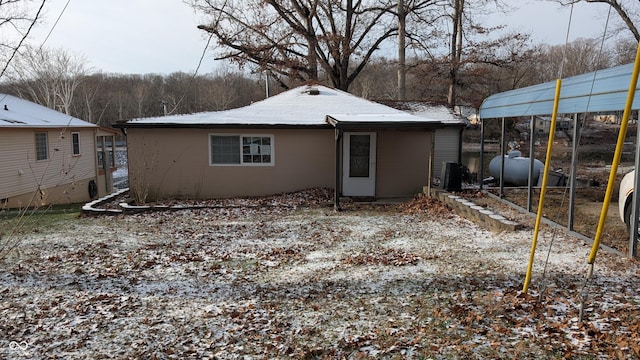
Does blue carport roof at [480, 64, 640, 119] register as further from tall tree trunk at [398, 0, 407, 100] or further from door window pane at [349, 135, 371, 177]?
tall tree trunk at [398, 0, 407, 100]

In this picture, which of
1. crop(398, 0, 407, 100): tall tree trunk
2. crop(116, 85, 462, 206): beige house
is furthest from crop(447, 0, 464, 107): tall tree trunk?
crop(116, 85, 462, 206): beige house

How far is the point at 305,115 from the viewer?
1296 centimetres

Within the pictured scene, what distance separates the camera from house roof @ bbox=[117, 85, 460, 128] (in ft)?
34.8

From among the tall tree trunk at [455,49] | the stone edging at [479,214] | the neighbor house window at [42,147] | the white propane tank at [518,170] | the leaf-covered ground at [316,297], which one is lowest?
the leaf-covered ground at [316,297]

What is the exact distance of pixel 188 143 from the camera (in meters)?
11.8

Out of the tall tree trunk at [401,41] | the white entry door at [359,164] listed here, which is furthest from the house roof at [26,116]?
the tall tree trunk at [401,41]

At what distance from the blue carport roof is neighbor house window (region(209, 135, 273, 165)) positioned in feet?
20.8

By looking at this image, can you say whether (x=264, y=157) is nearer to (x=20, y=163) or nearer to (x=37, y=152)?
(x=20, y=163)

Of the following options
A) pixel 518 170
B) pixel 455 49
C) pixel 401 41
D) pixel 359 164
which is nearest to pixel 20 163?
pixel 359 164

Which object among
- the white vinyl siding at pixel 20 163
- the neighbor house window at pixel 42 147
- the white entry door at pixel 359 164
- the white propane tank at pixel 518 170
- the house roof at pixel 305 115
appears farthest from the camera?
the neighbor house window at pixel 42 147

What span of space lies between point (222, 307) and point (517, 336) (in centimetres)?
296

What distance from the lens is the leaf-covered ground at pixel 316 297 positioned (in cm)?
365

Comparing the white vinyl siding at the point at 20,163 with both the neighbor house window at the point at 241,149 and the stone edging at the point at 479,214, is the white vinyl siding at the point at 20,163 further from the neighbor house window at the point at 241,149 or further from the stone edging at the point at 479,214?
the stone edging at the point at 479,214

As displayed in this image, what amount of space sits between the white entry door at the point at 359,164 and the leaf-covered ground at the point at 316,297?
4.26 meters
